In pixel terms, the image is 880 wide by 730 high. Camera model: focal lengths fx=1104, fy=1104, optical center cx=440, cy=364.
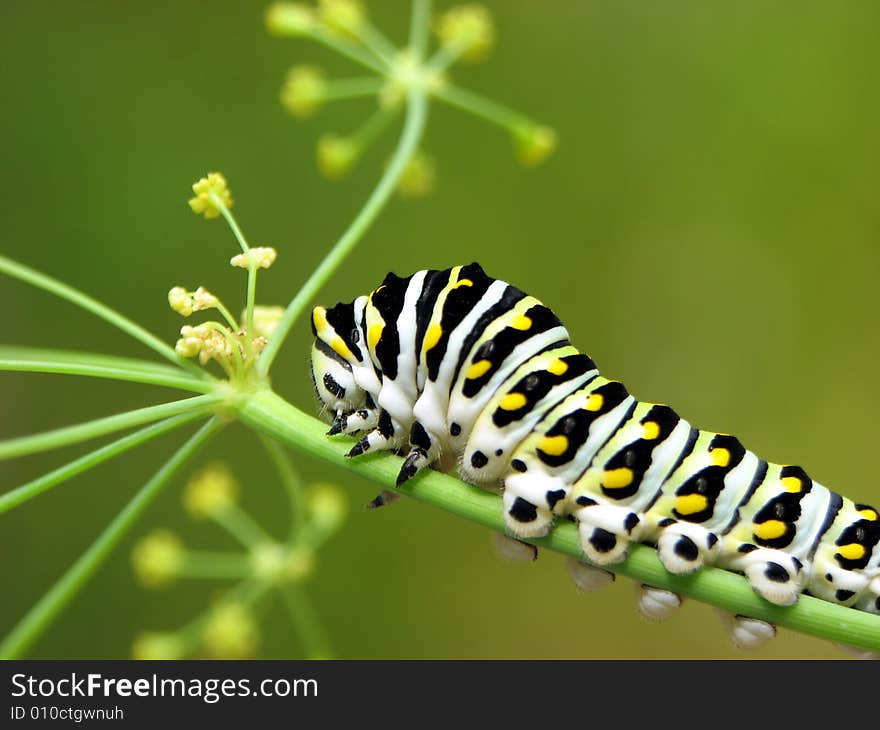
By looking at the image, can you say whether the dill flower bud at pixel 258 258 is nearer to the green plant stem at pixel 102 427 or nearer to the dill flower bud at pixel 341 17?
the green plant stem at pixel 102 427

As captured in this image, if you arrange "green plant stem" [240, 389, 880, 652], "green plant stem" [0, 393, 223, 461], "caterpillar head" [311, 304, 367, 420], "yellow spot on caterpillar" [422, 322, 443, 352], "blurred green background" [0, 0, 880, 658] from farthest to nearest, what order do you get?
"blurred green background" [0, 0, 880, 658] < "caterpillar head" [311, 304, 367, 420] < "yellow spot on caterpillar" [422, 322, 443, 352] < "green plant stem" [240, 389, 880, 652] < "green plant stem" [0, 393, 223, 461]

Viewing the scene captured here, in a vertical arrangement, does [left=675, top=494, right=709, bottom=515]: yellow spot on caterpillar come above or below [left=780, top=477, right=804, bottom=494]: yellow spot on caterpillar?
below

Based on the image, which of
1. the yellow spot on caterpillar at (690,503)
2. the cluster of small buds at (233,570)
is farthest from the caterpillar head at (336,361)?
the yellow spot on caterpillar at (690,503)

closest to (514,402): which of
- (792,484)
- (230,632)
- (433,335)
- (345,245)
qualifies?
(433,335)

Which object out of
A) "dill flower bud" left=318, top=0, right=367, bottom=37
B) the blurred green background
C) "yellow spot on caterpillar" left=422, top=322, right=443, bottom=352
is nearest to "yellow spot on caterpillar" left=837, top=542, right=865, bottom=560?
"yellow spot on caterpillar" left=422, top=322, right=443, bottom=352

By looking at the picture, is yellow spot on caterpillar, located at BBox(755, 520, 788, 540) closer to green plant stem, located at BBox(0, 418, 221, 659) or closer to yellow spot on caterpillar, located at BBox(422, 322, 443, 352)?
yellow spot on caterpillar, located at BBox(422, 322, 443, 352)

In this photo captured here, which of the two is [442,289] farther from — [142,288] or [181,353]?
[142,288]

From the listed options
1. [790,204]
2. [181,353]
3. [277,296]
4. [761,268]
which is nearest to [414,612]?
[277,296]
